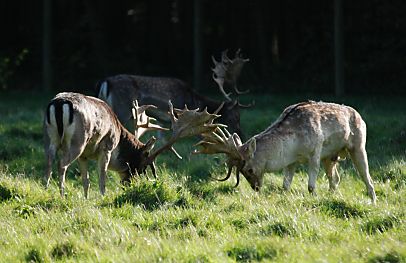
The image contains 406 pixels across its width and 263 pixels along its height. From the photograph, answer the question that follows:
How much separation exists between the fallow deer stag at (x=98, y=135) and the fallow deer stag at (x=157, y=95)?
8.07ft

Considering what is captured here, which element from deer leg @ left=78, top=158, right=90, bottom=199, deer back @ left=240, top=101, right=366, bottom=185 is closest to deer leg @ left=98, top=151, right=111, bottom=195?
deer leg @ left=78, top=158, right=90, bottom=199

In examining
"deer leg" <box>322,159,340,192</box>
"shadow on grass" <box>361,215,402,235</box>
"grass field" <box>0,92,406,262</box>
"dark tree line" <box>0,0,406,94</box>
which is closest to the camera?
"grass field" <box>0,92,406,262</box>

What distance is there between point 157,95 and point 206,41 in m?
13.9

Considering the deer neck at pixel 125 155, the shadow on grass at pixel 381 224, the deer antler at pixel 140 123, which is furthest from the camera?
the deer antler at pixel 140 123

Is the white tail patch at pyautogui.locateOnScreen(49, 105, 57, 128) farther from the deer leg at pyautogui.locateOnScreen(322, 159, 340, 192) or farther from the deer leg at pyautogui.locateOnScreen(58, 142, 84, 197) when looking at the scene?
the deer leg at pyautogui.locateOnScreen(322, 159, 340, 192)

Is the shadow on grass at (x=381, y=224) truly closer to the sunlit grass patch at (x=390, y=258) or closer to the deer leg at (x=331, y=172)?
the sunlit grass patch at (x=390, y=258)

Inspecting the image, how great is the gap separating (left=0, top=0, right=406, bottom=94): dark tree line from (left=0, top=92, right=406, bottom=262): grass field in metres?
9.69

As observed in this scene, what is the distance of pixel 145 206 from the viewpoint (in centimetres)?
868

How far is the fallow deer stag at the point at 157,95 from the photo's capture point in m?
14.0

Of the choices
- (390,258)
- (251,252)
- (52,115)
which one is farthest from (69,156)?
(390,258)

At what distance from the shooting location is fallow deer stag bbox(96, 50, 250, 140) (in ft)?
46.1

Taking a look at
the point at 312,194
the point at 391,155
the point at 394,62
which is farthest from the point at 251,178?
the point at 394,62

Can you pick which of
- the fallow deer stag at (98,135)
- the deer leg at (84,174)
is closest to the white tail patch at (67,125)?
the fallow deer stag at (98,135)

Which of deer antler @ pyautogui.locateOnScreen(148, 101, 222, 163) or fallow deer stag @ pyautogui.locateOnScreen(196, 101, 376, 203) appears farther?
deer antler @ pyautogui.locateOnScreen(148, 101, 222, 163)
